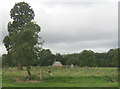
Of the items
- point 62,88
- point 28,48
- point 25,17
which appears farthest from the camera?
point 25,17

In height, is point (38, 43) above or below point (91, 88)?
above

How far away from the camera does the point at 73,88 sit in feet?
93.5

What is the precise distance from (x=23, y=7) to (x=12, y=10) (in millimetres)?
2618

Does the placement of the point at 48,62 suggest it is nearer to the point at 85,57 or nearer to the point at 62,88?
the point at 85,57

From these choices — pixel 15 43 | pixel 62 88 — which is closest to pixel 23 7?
pixel 15 43

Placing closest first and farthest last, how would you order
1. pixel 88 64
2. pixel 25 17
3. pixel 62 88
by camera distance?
pixel 62 88 < pixel 25 17 < pixel 88 64

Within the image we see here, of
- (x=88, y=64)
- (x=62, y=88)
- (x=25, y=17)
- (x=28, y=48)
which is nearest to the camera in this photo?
(x=62, y=88)

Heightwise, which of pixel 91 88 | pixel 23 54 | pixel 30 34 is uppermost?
pixel 30 34

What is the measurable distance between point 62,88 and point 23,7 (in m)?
32.9

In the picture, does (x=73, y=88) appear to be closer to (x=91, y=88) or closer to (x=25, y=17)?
(x=91, y=88)

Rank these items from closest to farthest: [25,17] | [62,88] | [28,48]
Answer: [62,88]
[28,48]
[25,17]

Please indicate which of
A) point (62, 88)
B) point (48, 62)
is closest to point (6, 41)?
point (62, 88)

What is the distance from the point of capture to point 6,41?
186 feet

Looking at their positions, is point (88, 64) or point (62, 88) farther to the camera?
point (88, 64)
